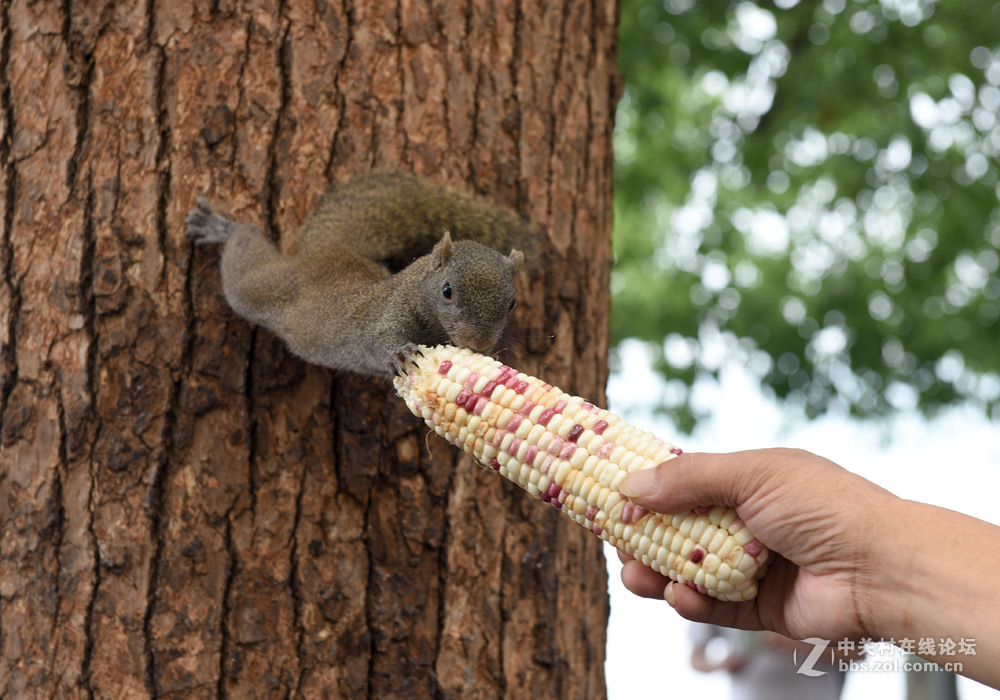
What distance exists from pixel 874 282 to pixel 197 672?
485 centimetres

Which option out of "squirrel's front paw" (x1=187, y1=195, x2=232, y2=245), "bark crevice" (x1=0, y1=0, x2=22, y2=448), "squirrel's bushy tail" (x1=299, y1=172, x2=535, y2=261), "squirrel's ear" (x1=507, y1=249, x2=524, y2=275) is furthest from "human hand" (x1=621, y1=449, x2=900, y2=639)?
"bark crevice" (x1=0, y1=0, x2=22, y2=448)

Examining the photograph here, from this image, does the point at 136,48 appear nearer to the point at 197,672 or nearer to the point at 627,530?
the point at 197,672

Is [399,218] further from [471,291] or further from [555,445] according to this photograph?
[555,445]

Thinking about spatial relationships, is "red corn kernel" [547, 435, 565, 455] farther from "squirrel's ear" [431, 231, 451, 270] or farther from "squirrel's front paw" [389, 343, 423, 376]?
"squirrel's ear" [431, 231, 451, 270]

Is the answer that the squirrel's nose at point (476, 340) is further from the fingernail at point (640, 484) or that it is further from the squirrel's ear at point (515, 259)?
the fingernail at point (640, 484)

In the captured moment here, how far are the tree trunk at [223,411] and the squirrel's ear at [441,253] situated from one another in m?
0.25

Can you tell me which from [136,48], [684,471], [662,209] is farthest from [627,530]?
[662,209]

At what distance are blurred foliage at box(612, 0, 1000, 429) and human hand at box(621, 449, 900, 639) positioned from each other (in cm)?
347

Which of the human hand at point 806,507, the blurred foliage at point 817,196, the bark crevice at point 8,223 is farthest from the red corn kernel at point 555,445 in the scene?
the blurred foliage at point 817,196

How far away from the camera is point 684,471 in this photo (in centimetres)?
138

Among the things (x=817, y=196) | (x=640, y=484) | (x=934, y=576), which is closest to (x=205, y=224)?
(x=640, y=484)

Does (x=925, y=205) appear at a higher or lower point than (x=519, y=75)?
higher

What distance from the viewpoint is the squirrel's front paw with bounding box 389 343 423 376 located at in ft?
5.57

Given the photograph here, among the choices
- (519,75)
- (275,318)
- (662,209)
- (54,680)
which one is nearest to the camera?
(54,680)
